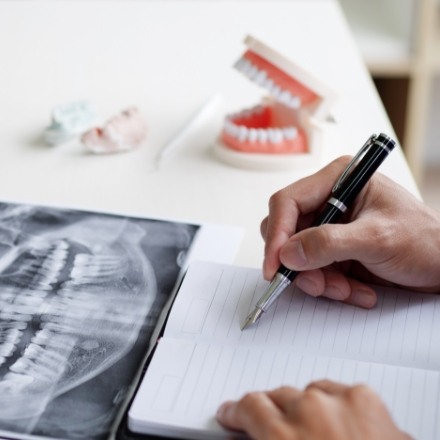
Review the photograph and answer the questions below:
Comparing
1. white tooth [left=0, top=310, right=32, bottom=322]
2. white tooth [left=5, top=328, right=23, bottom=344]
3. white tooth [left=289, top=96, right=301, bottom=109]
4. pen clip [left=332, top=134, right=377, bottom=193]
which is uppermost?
pen clip [left=332, top=134, right=377, bottom=193]

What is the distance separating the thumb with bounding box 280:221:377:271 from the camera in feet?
2.21

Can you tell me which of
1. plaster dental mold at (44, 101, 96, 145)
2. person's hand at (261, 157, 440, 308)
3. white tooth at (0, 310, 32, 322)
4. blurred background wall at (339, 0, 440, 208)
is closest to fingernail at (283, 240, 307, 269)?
person's hand at (261, 157, 440, 308)

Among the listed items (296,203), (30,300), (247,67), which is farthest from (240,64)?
(30,300)

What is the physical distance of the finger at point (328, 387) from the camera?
0.56m

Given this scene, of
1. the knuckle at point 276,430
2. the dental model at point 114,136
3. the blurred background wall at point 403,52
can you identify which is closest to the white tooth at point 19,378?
the knuckle at point 276,430

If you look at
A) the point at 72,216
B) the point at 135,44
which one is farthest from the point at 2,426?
the point at 135,44

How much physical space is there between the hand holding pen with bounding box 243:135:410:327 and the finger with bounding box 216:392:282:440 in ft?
0.39

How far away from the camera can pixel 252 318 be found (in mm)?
→ 683

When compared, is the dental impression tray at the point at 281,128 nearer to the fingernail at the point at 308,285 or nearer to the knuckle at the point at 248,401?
the fingernail at the point at 308,285

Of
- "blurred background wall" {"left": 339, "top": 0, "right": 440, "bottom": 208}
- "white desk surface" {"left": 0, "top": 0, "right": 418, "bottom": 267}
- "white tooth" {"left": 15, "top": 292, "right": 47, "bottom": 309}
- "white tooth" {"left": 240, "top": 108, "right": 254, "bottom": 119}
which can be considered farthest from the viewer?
"blurred background wall" {"left": 339, "top": 0, "right": 440, "bottom": 208}

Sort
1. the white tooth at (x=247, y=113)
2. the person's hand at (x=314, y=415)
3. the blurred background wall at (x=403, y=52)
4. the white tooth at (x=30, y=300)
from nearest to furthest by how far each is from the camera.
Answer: the person's hand at (x=314, y=415) < the white tooth at (x=30, y=300) < the white tooth at (x=247, y=113) < the blurred background wall at (x=403, y=52)

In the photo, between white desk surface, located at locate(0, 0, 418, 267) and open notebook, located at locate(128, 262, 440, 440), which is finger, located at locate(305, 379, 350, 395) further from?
white desk surface, located at locate(0, 0, 418, 267)

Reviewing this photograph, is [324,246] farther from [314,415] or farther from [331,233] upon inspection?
[314,415]

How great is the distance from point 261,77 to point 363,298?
40 centimetres
